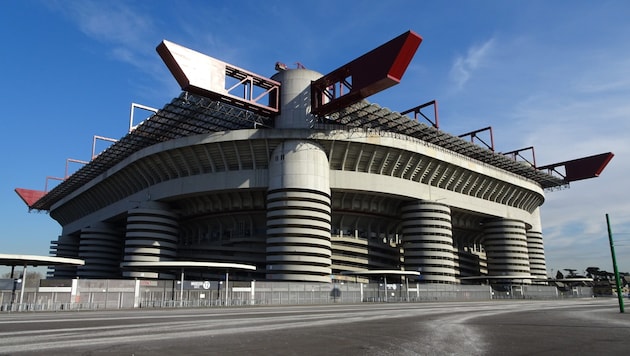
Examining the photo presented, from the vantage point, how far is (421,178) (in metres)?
62.1

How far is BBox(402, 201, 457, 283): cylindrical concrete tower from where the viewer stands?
59.7m

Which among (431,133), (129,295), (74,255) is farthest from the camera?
(74,255)

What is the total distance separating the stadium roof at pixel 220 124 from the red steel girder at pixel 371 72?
9.44 feet

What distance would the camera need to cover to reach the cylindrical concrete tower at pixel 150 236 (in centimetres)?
5894

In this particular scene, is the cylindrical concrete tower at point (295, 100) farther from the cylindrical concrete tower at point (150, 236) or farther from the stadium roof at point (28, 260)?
the stadium roof at point (28, 260)

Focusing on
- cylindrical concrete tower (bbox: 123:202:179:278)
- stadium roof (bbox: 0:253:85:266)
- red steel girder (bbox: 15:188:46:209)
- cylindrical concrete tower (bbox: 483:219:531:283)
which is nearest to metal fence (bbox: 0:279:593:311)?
stadium roof (bbox: 0:253:85:266)

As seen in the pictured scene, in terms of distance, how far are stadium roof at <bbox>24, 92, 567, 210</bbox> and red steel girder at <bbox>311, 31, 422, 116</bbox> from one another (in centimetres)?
288

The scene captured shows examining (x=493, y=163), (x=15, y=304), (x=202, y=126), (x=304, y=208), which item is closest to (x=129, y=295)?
(x=15, y=304)

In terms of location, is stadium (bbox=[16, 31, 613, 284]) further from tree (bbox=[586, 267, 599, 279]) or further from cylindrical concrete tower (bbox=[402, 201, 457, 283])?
tree (bbox=[586, 267, 599, 279])

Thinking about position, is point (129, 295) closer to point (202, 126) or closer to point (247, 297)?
point (247, 297)

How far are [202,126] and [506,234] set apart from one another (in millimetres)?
52973

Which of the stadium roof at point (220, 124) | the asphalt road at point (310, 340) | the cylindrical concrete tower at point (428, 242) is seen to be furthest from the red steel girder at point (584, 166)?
the asphalt road at point (310, 340)

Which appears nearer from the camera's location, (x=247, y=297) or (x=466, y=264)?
(x=247, y=297)

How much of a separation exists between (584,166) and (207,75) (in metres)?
72.6
